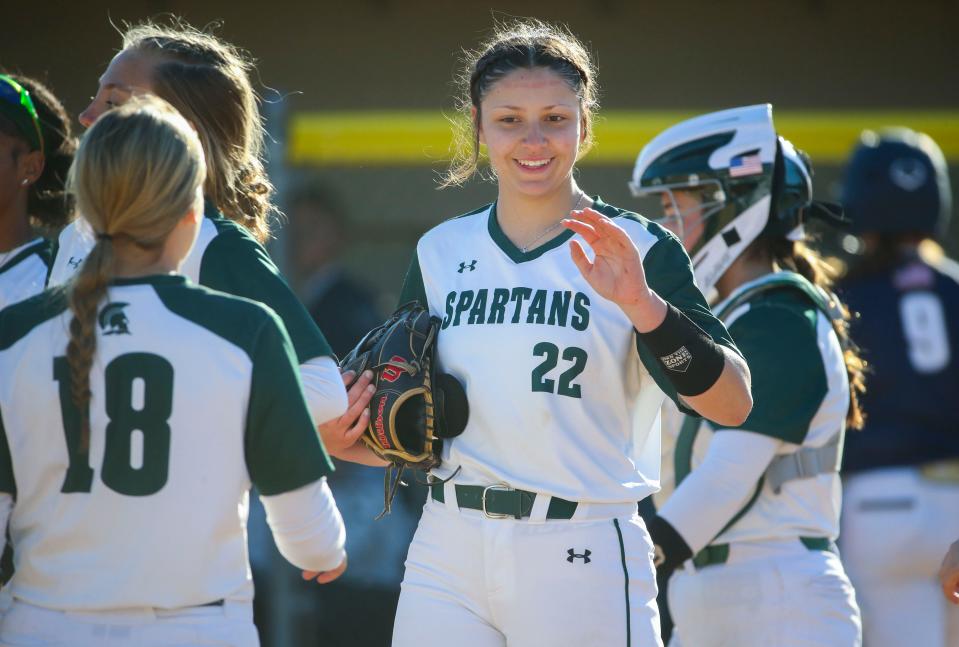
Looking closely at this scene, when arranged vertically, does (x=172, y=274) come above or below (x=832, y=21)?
below

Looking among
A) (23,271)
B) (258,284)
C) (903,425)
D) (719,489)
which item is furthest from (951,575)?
(23,271)

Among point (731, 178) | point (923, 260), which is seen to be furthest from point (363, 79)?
point (731, 178)

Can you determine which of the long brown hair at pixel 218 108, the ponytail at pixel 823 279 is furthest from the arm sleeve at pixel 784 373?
the long brown hair at pixel 218 108

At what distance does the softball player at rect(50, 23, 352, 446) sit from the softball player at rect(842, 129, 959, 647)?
2854 millimetres

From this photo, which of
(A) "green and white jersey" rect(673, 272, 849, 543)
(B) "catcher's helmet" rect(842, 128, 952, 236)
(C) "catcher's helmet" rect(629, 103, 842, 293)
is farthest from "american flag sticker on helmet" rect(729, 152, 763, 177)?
(B) "catcher's helmet" rect(842, 128, 952, 236)

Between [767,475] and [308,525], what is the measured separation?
1833 mm

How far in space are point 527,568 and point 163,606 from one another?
39.0 inches

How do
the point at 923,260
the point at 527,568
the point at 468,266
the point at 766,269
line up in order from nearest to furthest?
the point at 527,568, the point at 468,266, the point at 766,269, the point at 923,260

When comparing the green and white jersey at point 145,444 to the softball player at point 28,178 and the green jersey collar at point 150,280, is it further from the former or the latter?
the softball player at point 28,178

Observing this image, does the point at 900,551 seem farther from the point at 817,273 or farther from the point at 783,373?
the point at 783,373

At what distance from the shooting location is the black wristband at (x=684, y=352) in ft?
10.6

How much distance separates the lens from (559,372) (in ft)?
11.2

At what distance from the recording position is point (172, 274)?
279cm

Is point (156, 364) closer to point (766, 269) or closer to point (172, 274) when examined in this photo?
point (172, 274)
